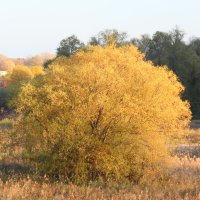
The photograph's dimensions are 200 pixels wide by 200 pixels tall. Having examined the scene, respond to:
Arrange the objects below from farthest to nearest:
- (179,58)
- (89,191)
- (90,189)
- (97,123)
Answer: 1. (179,58)
2. (97,123)
3. (90,189)
4. (89,191)

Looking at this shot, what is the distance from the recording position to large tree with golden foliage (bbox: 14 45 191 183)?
1695cm

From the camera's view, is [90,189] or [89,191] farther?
[90,189]

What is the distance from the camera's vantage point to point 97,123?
17391mm

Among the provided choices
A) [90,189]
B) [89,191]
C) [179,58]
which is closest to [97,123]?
[90,189]

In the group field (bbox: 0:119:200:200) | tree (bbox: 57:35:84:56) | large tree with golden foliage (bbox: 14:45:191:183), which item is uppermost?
tree (bbox: 57:35:84:56)

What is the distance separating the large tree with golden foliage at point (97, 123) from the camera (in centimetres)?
1695

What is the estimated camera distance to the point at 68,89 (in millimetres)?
17656

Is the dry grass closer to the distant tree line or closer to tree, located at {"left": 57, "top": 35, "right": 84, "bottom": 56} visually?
the distant tree line

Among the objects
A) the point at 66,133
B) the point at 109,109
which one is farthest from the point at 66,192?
the point at 109,109

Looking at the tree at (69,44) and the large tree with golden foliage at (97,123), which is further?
the tree at (69,44)

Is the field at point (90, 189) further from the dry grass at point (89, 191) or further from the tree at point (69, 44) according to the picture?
the tree at point (69, 44)

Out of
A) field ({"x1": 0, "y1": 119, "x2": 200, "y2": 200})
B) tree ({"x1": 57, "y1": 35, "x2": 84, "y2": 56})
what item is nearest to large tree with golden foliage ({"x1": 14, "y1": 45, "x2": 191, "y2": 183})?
field ({"x1": 0, "y1": 119, "x2": 200, "y2": 200})

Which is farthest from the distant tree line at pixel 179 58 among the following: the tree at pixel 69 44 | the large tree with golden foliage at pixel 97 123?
the large tree with golden foliage at pixel 97 123

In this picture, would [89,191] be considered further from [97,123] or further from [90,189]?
[97,123]
